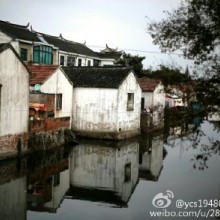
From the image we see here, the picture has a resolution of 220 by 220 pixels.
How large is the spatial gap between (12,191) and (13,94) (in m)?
6.11

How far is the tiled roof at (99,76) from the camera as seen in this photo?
80.3 ft

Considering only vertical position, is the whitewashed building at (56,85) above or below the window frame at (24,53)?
below

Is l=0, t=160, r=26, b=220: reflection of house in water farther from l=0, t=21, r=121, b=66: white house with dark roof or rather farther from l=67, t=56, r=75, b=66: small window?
l=67, t=56, r=75, b=66: small window

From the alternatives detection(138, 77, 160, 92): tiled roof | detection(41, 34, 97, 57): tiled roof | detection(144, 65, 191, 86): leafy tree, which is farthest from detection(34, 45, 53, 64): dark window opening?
detection(144, 65, 191, 86): leafy tree

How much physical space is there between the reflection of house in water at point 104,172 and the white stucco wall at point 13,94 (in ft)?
11.0

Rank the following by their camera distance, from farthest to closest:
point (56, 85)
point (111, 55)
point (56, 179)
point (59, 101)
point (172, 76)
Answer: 1. point (111, 55)
2. point (59, 101)
3. point (56, 85)
4. point (56, 179)
5. point (172, 76)

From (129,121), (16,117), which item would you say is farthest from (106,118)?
(16,117)

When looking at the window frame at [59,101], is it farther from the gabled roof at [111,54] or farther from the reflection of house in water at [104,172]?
the gabled roof at [111,54]

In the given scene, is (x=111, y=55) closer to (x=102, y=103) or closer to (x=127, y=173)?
(x=102, y=103)

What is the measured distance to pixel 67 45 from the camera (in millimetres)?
41531

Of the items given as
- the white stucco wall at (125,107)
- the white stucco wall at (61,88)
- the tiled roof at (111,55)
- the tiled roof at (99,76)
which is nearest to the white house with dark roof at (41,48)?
the tiled roof at (111,55)

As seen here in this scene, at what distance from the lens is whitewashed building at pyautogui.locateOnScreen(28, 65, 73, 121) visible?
22328 mm

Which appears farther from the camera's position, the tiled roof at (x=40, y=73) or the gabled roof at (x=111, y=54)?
the gabled roof at (x=111, y=54)

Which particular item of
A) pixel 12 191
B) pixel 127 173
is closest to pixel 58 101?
pixel 127 173
